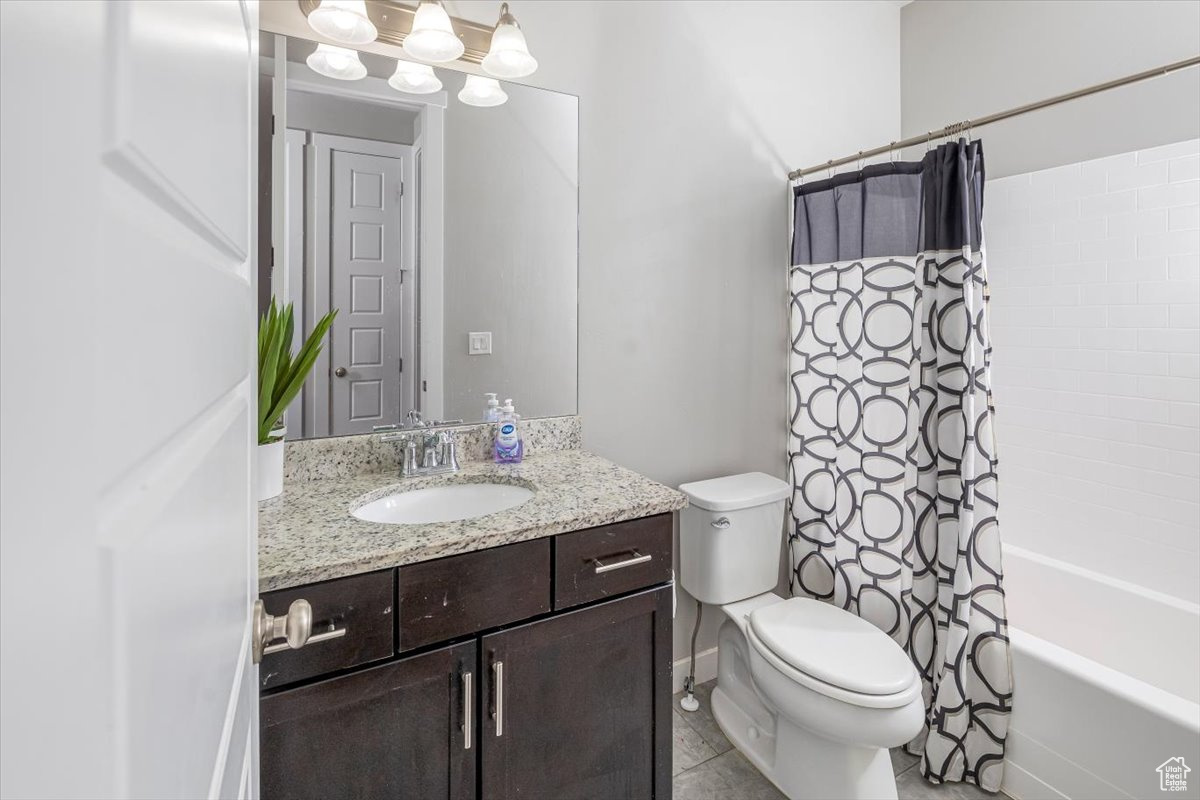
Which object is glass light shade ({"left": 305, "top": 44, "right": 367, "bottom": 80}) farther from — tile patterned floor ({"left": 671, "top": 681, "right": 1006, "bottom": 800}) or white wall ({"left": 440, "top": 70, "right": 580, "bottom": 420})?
tile patterned floor ({"left": 671, "top": 681, "right": 1006, "bottom": 800})

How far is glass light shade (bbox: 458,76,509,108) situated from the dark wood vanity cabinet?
1245 mm

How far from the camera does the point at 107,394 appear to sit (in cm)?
19

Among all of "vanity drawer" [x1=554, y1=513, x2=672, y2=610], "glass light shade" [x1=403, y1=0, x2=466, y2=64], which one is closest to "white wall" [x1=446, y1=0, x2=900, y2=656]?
"glass light shade" [x1=403, y1=0, x2=466, y2=64]

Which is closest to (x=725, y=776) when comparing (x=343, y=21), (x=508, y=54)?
(x=508, y=54)

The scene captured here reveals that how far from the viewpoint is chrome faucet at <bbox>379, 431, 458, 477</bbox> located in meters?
1.53

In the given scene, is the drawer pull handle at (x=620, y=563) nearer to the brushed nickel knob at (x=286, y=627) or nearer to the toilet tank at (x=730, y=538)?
the toilet tank at (x=730, y=538)

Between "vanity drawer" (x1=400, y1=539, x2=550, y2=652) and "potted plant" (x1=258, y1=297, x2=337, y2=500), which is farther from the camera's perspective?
"potted plant" (x1=258, y1=297, x2=337, y2=500)

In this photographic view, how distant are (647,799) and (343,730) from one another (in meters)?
0.79

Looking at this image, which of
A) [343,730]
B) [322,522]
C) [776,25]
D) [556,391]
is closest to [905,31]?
[776,25]

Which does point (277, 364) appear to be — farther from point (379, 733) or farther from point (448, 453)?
point (379, 733)

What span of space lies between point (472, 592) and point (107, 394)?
3.33ft

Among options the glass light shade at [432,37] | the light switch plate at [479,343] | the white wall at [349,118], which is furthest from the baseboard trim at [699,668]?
the glass light shade at [432,37]

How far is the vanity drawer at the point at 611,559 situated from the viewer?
1231 mm

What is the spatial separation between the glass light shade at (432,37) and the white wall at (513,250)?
0.10 metres
